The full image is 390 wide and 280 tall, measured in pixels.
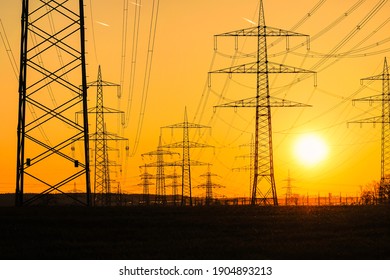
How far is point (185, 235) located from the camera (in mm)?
26219

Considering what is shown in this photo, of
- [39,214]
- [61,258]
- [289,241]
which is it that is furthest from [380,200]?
[61,258]

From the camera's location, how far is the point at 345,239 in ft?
84.1

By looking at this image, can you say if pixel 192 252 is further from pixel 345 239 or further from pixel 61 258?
pixel 345 239

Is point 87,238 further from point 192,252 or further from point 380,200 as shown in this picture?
point 380,200

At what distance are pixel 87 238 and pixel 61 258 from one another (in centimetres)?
466

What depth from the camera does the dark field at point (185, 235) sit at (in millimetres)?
21797

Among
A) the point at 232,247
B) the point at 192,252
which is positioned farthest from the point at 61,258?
the point at 232,247

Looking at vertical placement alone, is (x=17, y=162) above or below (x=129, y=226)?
above

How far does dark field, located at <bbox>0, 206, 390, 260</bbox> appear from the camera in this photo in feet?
71.5

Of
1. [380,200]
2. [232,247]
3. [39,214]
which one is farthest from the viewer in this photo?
[380,200]
